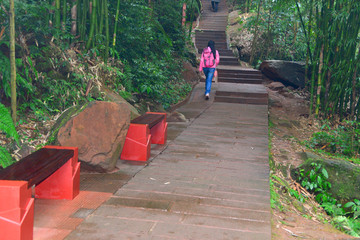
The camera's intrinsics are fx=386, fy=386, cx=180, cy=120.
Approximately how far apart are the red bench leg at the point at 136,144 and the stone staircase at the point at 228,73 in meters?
5.74

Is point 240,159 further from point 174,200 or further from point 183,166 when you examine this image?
point 174,200

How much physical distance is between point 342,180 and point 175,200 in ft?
7.39

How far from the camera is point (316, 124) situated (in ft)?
27.5

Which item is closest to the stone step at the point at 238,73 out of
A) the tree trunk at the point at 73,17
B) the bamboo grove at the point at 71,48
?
the bamboo grove at the point at 71,48

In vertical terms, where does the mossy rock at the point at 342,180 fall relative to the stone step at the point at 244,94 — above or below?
below

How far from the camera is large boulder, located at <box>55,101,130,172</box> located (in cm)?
362

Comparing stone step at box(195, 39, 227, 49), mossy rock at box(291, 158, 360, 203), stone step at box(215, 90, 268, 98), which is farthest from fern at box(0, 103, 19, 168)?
stone step at box(195, 39, 227, 49)

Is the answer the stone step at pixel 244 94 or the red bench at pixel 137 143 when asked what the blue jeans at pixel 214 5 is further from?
the red bench at pixel 137 143

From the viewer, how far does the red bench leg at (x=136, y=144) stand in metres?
4.27

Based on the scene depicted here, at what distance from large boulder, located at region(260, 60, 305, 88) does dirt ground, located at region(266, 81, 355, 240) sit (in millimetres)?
259

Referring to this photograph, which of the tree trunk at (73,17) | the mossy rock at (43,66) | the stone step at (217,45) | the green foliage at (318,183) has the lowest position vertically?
the green foliage at (318,183)

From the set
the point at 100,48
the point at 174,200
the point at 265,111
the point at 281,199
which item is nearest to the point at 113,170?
the point at 174,200

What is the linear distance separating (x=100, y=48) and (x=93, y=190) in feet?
12.2

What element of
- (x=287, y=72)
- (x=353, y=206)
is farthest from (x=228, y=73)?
(x=353, y=206)
